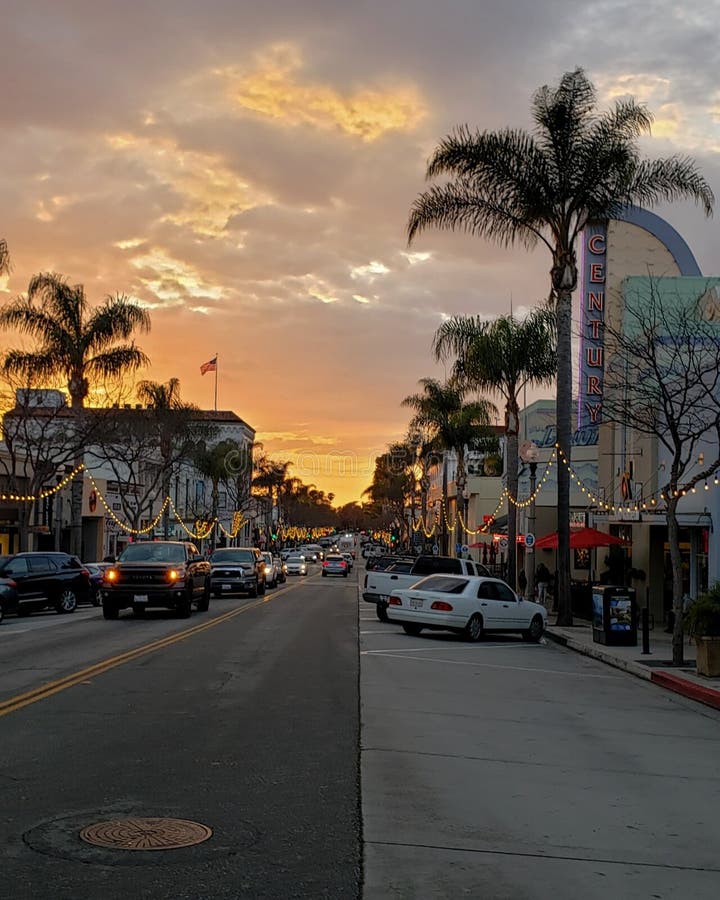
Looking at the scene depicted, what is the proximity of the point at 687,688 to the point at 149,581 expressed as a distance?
14654 mm

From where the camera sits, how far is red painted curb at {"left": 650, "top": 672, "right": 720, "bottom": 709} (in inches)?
590

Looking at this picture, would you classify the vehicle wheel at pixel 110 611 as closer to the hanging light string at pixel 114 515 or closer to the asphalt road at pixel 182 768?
the asphalt road at pixel 182 768

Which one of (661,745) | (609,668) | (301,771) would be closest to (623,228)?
(609,668)

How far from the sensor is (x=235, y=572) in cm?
3994

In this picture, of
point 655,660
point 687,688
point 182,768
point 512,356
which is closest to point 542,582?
point 512,356

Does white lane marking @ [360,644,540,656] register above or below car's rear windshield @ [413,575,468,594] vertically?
below

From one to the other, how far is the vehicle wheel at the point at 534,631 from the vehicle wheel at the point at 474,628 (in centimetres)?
184

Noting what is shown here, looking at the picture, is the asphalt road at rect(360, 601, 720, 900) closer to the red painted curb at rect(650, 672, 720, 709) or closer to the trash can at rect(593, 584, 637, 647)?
the red painted curb at rect(650, 672, 720, 709)

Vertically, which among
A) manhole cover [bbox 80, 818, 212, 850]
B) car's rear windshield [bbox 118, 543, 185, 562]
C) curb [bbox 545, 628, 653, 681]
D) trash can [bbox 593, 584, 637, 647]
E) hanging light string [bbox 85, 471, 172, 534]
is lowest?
curb [bbox 545, 628, 653, 681]

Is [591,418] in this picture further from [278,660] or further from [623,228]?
[278,660]

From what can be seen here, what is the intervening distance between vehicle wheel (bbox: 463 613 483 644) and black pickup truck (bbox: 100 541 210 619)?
7.59m

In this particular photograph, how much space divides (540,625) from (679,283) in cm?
2027

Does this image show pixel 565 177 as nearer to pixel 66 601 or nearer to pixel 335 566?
pixel 66 601

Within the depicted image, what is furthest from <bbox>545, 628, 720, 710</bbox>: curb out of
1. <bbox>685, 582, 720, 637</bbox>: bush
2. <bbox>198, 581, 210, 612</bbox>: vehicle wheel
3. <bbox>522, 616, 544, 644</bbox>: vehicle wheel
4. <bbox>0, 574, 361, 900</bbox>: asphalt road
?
<bbox>198, 581, 210, 612</bbox>: vehicle wheel
